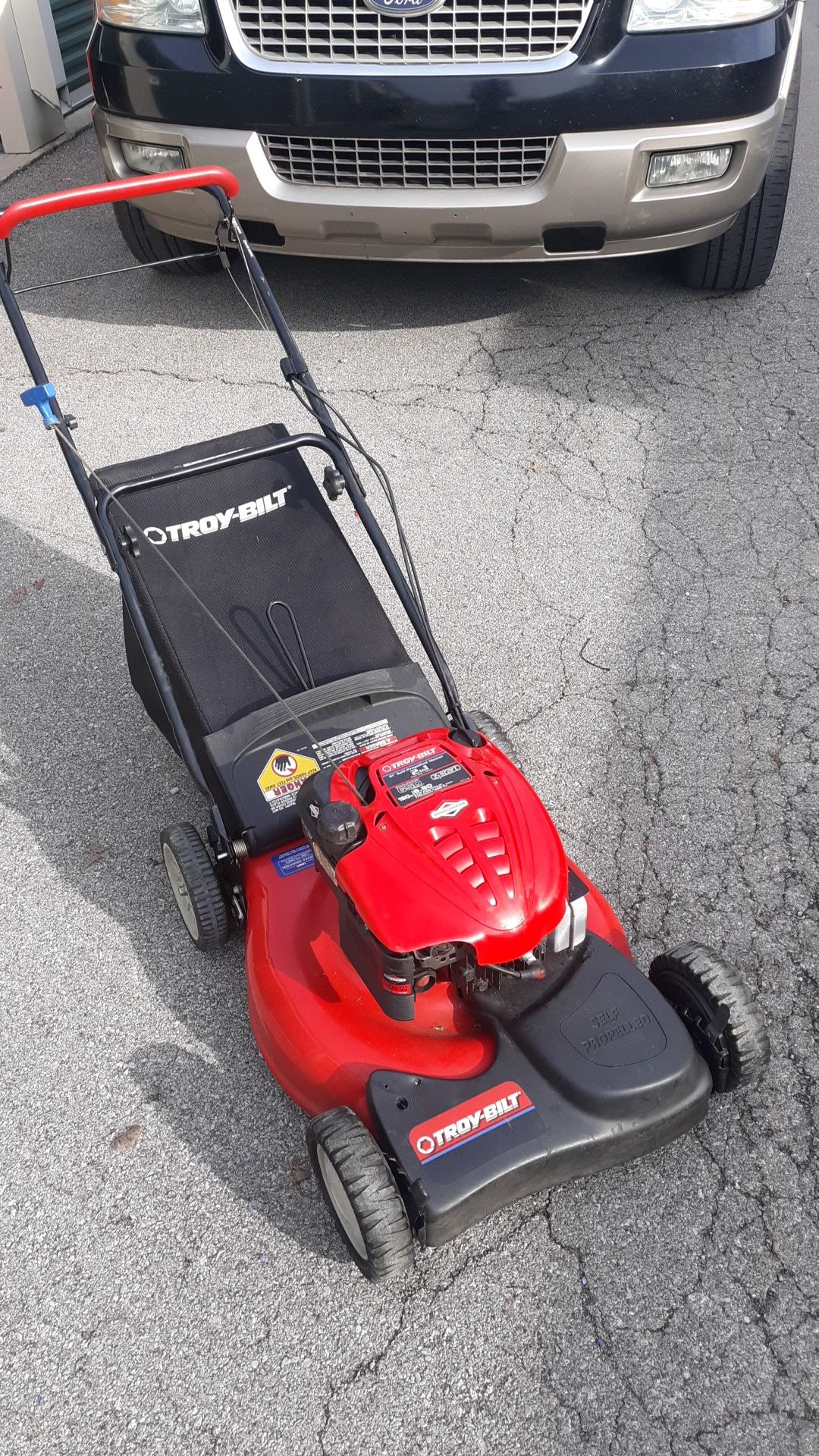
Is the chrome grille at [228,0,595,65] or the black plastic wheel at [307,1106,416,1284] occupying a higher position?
the chrome grille at [228,0,595,65]

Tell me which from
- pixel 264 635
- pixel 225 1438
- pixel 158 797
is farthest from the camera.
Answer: pixel 158 797

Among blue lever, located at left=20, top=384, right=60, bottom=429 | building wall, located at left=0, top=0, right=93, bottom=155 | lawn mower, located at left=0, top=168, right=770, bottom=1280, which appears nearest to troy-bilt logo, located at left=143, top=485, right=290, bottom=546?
lawn mower, located at left=0, top=168, right=770, bottom=1280

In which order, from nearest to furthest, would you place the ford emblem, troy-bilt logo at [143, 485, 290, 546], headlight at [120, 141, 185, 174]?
troy-bilt logo at [143, 485, 290, 546] < the ford emblem < headlight at [120, 141, 185, 174]

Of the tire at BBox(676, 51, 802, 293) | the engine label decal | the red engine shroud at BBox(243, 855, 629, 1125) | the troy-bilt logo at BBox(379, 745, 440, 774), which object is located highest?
the troy-bilt logo at BBox(379, 745, 440, 774)

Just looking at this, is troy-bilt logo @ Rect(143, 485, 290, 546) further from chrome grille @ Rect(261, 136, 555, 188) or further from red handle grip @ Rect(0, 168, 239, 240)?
chrome grille @ Rect(261, 136, 555, 188)

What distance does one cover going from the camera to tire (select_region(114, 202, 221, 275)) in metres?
4.90

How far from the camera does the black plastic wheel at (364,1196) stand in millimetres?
1820

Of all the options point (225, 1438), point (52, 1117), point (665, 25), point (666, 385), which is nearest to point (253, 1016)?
A: point (52, 1117)

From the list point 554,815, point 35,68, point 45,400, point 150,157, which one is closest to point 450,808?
point 554,815

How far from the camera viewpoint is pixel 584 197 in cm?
398

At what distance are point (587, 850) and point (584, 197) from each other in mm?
2410

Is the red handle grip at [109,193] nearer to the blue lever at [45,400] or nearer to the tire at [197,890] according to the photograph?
the blue lever at [45,400]

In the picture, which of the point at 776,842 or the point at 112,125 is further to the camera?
the point at 112,125

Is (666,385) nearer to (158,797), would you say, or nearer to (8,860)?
(158,797)
